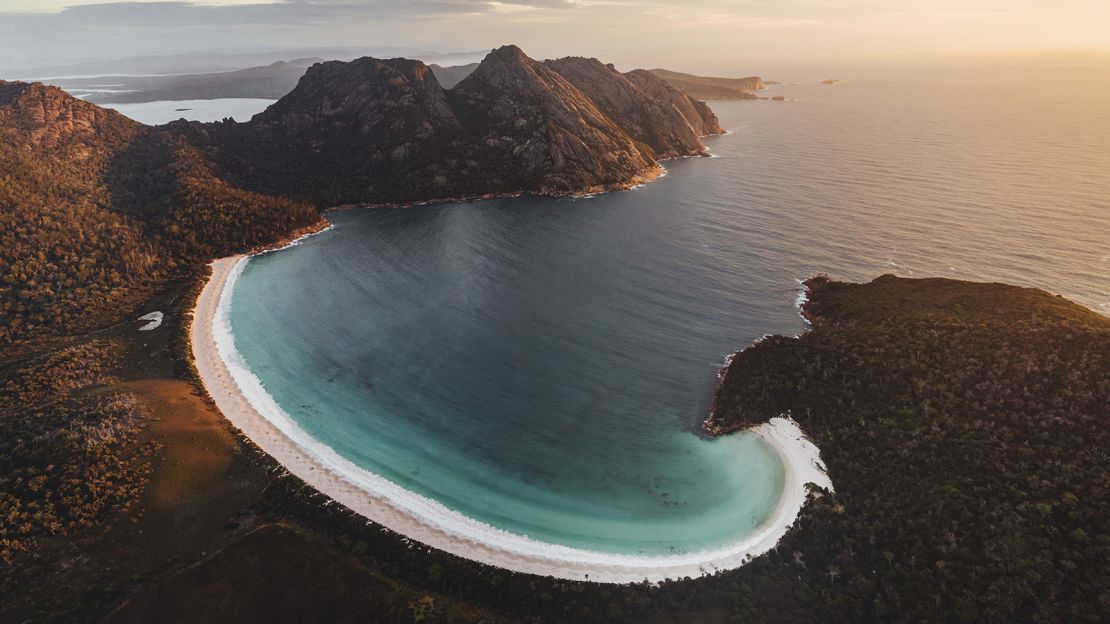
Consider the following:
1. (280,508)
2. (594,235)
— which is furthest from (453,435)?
(594,235)

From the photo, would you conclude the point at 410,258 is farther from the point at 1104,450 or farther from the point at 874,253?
the point at 1104,450

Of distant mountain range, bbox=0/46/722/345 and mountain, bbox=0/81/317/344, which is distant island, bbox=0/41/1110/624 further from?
distant mountain range, bbox=0/46/722/345

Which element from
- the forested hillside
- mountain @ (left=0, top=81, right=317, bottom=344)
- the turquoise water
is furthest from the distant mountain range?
the forested hillside

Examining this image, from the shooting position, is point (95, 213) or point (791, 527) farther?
point (95, 213)

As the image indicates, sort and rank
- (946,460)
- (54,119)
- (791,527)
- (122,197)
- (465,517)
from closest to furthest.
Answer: (791,527), (946,460), (465,517), (122,197), (54,119)

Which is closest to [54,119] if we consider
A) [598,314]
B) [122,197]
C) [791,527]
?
[122,197]

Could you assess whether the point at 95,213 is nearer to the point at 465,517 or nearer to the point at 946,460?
the point at 465,517
